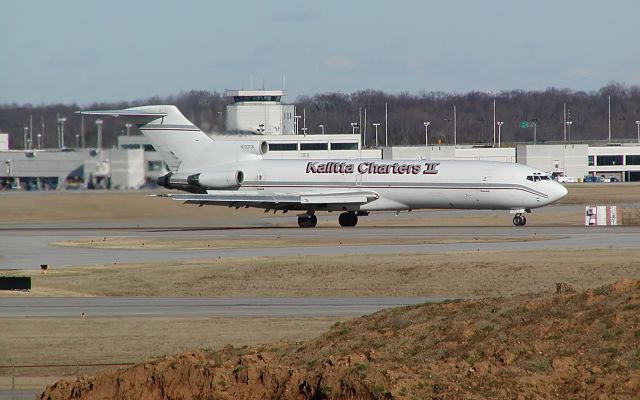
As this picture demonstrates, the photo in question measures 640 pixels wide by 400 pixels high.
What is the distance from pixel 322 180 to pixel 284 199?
3.37 meters

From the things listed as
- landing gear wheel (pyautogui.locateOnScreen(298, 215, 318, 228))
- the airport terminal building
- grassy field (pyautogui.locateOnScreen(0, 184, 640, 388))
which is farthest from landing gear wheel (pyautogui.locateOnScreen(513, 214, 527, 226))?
the airport terminal building

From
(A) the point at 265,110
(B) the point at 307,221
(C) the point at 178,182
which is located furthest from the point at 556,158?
(C) the point at 178,182

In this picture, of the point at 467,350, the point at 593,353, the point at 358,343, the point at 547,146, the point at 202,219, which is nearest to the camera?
the point at 593,353

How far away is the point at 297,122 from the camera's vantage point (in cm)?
15238

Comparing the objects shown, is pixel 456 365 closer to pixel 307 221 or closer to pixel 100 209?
pixel 307 221

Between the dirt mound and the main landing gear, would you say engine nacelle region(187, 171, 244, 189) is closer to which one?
the main landing gear

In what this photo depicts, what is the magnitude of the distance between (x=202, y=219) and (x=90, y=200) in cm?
1002

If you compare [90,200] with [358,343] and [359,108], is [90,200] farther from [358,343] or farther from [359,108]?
[359,108]

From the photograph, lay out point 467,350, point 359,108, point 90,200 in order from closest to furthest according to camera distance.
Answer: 1. point 467,350
2. point 90,200
3. point 359,108

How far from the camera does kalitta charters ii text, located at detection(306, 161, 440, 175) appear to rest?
210 ft

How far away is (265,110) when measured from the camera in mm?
122938

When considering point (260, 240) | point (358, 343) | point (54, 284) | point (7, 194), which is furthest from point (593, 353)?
point (7, 194)

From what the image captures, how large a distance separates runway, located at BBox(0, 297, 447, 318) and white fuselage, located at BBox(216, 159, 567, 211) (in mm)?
27154

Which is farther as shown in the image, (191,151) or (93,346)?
(191,151)
